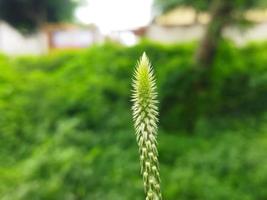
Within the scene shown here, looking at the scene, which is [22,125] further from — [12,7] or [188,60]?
[12,7]

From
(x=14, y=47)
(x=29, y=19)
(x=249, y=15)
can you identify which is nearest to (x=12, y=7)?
(x=29, y=19)

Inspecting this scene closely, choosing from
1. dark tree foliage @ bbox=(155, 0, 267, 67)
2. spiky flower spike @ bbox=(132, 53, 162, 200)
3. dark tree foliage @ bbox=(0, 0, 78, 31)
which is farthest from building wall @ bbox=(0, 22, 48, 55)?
spiky flower spike @ bbox=(132, 53, 162, 200)

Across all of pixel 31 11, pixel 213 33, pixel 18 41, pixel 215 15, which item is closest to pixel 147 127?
pixel 215 15

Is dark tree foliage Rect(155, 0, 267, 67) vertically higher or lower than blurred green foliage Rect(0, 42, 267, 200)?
higher

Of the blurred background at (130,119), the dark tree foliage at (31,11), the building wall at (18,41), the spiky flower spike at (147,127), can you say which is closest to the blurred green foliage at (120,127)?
the blurred background at (130,119)

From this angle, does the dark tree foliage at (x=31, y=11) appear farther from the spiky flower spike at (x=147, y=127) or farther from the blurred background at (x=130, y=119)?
the spiky flower spike at (x=147, y=127)

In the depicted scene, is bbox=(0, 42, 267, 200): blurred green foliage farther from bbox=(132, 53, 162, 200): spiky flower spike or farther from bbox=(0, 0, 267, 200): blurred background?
bbox=(132, 53, 162, 200): spiky flower spike
